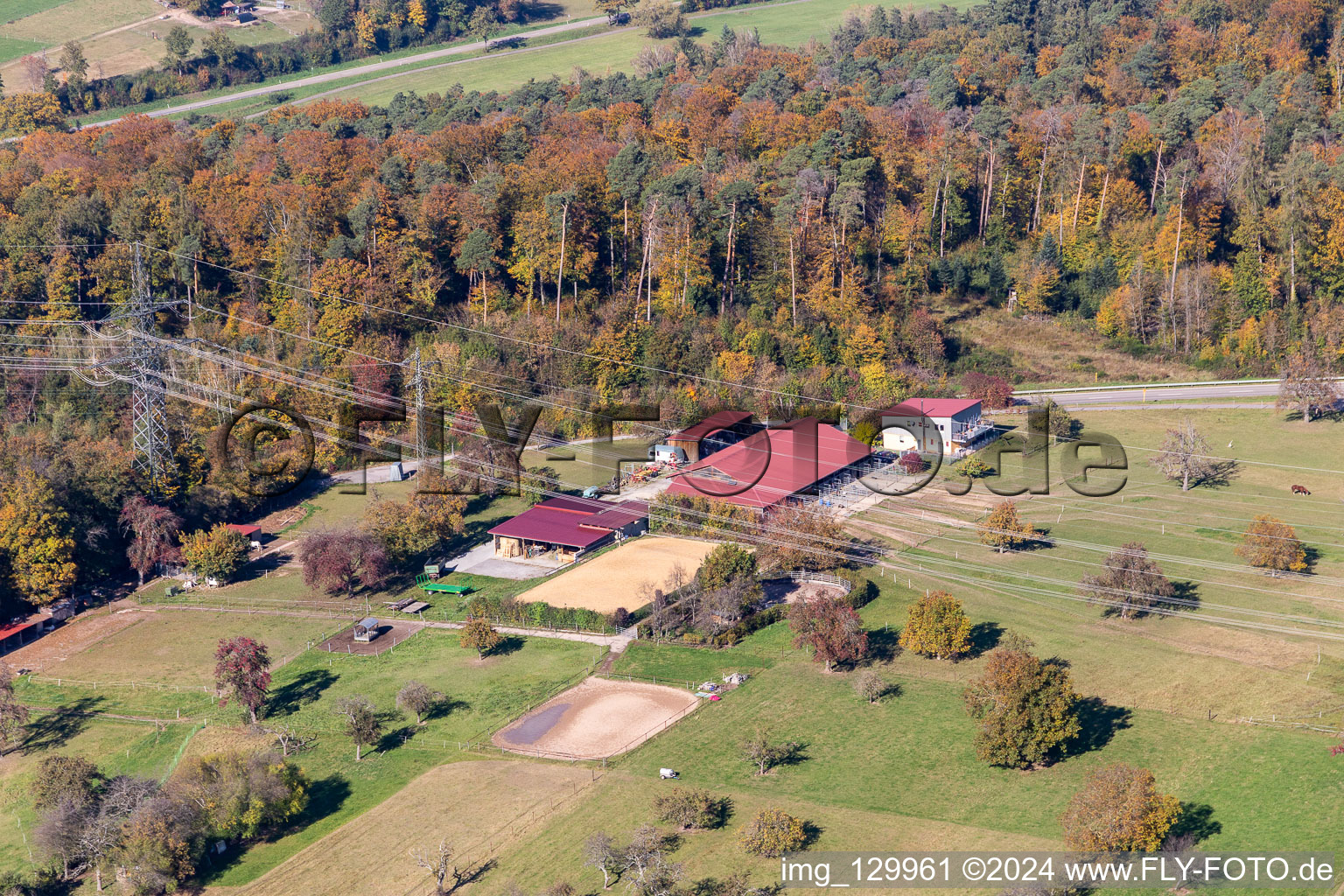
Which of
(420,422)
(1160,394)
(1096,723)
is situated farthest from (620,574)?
(1160,394)

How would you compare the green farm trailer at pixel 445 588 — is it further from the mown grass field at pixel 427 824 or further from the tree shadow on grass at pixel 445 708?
the mown grass field at pixel 427 824

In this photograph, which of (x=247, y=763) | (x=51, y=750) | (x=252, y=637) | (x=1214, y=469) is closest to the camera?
(x=247, y=763)

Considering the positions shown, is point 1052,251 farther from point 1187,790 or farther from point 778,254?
point 1187,790

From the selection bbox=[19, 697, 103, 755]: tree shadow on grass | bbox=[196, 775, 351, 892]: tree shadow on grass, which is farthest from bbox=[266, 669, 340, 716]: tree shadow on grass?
bbox=[19, 697, 103, 755]: tree shadow on grass

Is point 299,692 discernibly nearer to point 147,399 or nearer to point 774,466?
point 147,399

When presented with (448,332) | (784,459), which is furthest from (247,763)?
Answer: (448,332)

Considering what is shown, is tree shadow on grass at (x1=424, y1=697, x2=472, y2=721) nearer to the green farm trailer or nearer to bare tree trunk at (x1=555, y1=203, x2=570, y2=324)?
the green farm trailer
